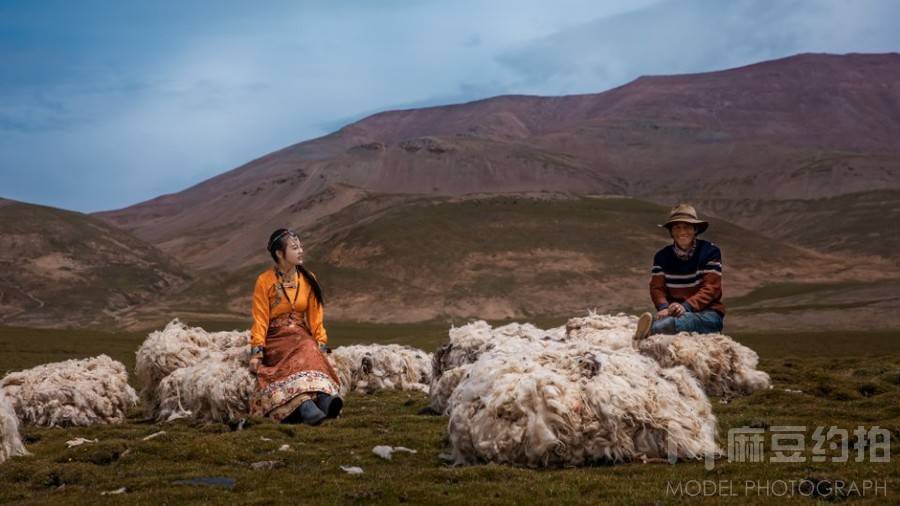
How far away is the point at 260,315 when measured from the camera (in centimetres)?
1478

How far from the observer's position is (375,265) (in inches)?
5989

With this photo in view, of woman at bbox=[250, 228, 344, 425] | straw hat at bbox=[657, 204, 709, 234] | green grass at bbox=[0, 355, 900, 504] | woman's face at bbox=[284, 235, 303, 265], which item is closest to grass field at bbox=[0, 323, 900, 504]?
green grass at bbox=[0, 355, 900, 504]

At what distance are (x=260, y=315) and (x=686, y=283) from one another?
758 cm

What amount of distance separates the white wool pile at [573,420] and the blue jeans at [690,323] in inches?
233

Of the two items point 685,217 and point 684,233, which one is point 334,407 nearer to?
point 684,233

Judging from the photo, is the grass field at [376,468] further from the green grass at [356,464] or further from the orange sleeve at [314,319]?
the orange sleeve at [314,319]

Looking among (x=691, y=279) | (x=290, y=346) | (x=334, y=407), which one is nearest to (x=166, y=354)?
(x=290, y=346)

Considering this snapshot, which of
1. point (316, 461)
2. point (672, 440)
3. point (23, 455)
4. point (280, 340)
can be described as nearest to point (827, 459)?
point (672, 440)

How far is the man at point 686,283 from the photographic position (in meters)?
15.9

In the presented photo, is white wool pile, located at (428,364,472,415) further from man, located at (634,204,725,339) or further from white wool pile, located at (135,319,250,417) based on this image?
white wool pile, located at (135,319,250,417)

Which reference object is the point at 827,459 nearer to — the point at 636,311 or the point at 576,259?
the point at 636,311

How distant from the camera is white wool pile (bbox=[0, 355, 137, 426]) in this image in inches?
647

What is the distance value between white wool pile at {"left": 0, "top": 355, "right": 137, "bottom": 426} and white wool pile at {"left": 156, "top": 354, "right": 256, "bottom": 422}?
1597 mm

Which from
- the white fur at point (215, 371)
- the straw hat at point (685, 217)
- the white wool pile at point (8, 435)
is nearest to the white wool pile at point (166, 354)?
the white fur at point (215, 371)
